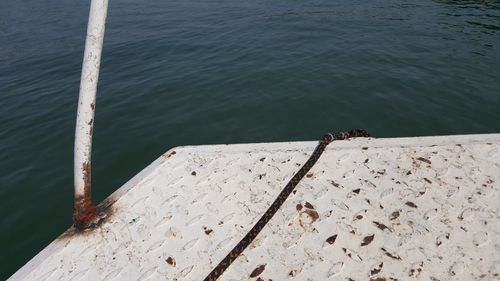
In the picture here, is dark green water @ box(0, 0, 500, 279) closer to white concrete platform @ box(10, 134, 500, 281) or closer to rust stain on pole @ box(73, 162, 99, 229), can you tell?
rust stain on pole @ box(73, 162, 99, 229)

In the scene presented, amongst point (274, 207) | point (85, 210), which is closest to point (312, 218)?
point (274, 207)

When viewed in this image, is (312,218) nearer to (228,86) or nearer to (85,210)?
(85,210)

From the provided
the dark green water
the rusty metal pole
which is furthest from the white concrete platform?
the dark green water

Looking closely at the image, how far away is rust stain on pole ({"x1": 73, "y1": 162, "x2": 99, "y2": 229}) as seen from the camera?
394 cm

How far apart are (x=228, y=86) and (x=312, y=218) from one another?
20.4ft

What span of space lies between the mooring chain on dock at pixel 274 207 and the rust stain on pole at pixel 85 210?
162 cm

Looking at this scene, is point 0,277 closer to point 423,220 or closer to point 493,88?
point 423,220

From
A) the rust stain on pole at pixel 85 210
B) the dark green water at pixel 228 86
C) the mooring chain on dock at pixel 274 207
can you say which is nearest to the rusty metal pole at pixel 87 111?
the rust stain on pole at pixel 85 210

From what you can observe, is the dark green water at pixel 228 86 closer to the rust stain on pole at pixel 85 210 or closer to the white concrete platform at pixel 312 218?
the rust stain on pole at pixel 85 210

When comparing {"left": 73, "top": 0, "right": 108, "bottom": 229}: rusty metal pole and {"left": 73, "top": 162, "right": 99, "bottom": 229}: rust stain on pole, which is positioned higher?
{"left": 73, "top": 0, "right": 108, "bottom": 229}: rusty metal pole

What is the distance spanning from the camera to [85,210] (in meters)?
3.96

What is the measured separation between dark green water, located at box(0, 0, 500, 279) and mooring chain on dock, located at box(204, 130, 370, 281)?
2.21 meters

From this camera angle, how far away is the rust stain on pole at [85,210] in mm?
3939

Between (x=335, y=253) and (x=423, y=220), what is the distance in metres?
1.08
